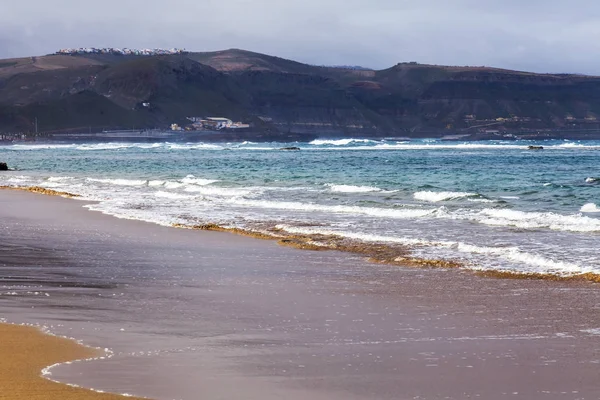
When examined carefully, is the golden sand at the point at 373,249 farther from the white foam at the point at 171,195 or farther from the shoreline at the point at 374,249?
the white foam at the point at 171,195

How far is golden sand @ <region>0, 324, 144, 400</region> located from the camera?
18.5ft

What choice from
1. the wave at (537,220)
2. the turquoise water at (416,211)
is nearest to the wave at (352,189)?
the turquoise water at (416,211)

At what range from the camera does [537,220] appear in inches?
751

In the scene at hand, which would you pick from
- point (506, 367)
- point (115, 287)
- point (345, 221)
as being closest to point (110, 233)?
point (345, 221)

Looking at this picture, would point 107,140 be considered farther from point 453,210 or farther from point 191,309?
point 191,309

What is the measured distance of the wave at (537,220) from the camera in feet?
57.3

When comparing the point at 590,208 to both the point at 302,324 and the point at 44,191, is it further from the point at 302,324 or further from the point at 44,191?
the point at 44,191

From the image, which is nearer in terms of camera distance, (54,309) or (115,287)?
(54,309)

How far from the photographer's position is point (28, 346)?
700 cm

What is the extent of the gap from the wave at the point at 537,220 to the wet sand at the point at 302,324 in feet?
19.5

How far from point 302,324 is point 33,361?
2587 millimetres

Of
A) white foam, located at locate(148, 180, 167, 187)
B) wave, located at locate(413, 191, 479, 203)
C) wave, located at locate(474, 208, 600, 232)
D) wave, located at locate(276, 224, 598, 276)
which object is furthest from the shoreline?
white foam, located at locate(148, 180, 167, 187)

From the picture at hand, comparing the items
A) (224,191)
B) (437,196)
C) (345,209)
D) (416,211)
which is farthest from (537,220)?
(224,191)

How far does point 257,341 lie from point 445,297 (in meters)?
3.00
